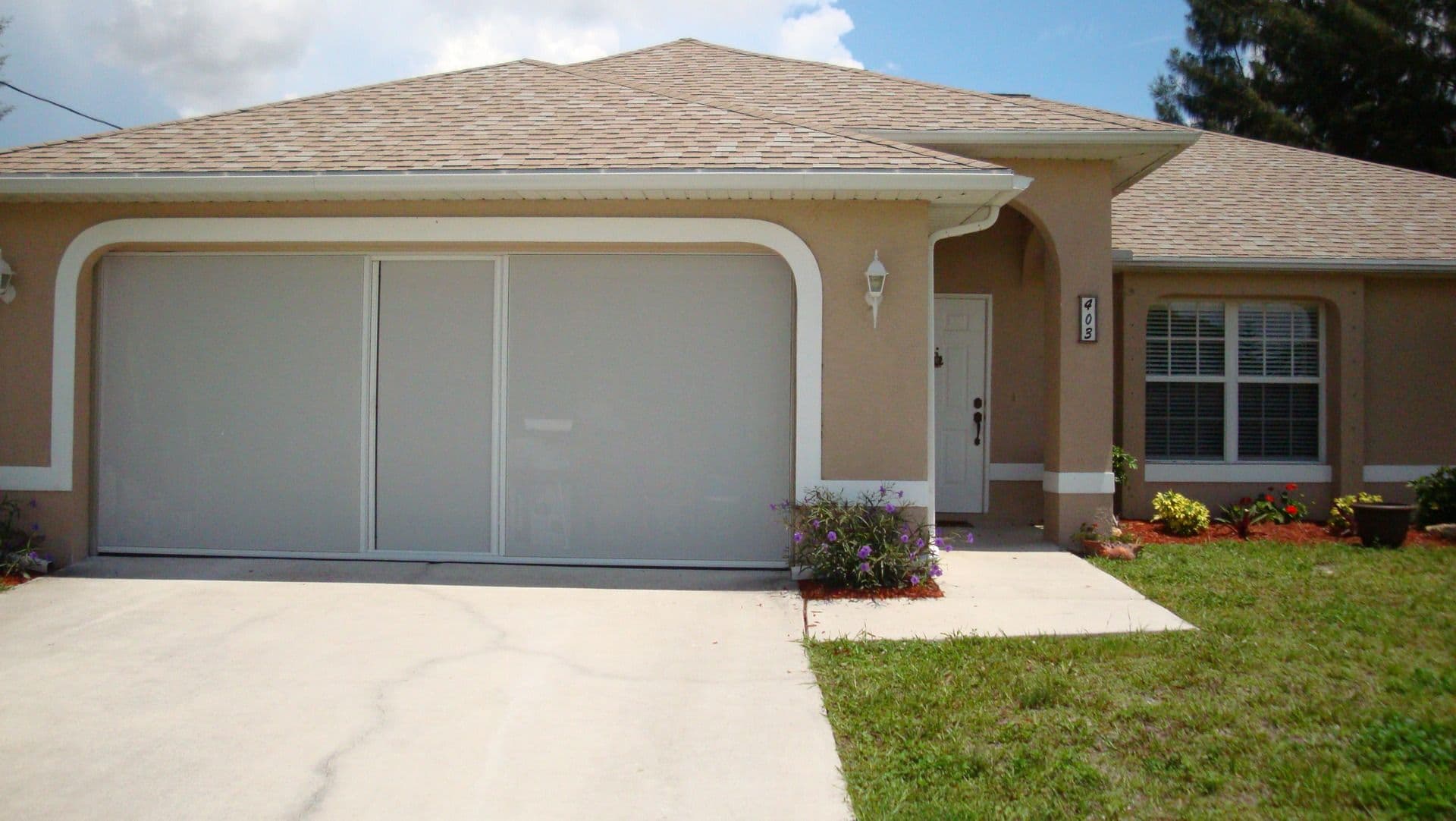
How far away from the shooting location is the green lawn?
387 centimetres

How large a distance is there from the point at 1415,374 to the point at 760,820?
1073 centimetres

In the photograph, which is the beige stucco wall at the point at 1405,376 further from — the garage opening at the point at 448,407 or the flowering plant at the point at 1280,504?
the garage opening at the point at 448,407

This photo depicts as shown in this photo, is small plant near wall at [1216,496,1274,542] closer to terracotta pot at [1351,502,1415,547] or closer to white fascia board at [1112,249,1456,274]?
terracotta pot at [1351,502,1415,547]

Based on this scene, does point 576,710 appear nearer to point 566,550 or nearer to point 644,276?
point 566,550

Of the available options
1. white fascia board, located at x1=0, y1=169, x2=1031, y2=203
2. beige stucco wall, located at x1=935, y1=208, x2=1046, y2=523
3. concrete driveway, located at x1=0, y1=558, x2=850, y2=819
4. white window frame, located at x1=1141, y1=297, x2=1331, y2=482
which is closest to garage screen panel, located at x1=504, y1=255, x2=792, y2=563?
concrete driveway, located at x1=0, y1=558, x2=850, y2=819

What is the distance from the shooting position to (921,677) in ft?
17.2

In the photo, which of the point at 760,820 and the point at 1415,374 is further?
the point at 1415,374

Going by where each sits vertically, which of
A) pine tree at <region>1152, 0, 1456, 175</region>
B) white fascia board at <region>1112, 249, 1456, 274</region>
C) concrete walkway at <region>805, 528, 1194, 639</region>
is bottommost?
concrete walkway at <region>805, 528, 1194, 639</region>

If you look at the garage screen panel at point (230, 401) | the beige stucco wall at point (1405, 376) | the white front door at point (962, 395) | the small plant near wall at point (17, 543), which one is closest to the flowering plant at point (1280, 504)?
the beige stucco wall at point (1405, 376)

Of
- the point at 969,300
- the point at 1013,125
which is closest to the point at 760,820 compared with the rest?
the point at 1013,125

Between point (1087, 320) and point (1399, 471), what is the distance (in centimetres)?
495

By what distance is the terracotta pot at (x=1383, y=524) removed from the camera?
30.0ft

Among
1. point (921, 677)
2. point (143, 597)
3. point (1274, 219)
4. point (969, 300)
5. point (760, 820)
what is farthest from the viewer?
point (1274, 219)

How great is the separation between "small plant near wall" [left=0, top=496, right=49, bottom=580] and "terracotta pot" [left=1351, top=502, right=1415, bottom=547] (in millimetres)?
11314
